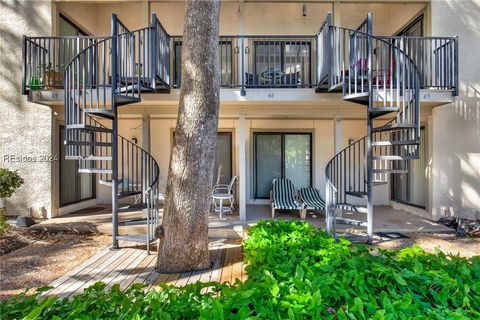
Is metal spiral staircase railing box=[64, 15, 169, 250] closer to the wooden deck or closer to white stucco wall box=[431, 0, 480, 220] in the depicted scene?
the wooden deck

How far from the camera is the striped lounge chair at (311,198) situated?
773 centimetres

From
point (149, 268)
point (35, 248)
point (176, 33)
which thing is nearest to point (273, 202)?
point (149, 268)

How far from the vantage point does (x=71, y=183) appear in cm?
873

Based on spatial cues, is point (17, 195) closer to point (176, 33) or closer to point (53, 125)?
point (53, 125)

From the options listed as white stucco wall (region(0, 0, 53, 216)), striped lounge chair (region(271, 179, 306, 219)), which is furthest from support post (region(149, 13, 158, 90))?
striped lounge chair (region(271, 179, 306, 219))

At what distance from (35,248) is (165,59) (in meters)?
4.43

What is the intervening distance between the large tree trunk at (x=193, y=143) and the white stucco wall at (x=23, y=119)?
4667 mm

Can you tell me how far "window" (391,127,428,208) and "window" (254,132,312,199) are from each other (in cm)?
253

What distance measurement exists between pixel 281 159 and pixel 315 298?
8.33m

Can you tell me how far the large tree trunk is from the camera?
14.8 feet

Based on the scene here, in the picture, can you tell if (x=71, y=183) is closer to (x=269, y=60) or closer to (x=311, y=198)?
(x=269, y=60)

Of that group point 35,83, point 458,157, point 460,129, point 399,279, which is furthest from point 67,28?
point 458,157

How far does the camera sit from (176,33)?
9344 mm

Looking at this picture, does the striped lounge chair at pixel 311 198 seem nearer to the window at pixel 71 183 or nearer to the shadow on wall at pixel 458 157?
the shadow on wall at pixel 458 157
